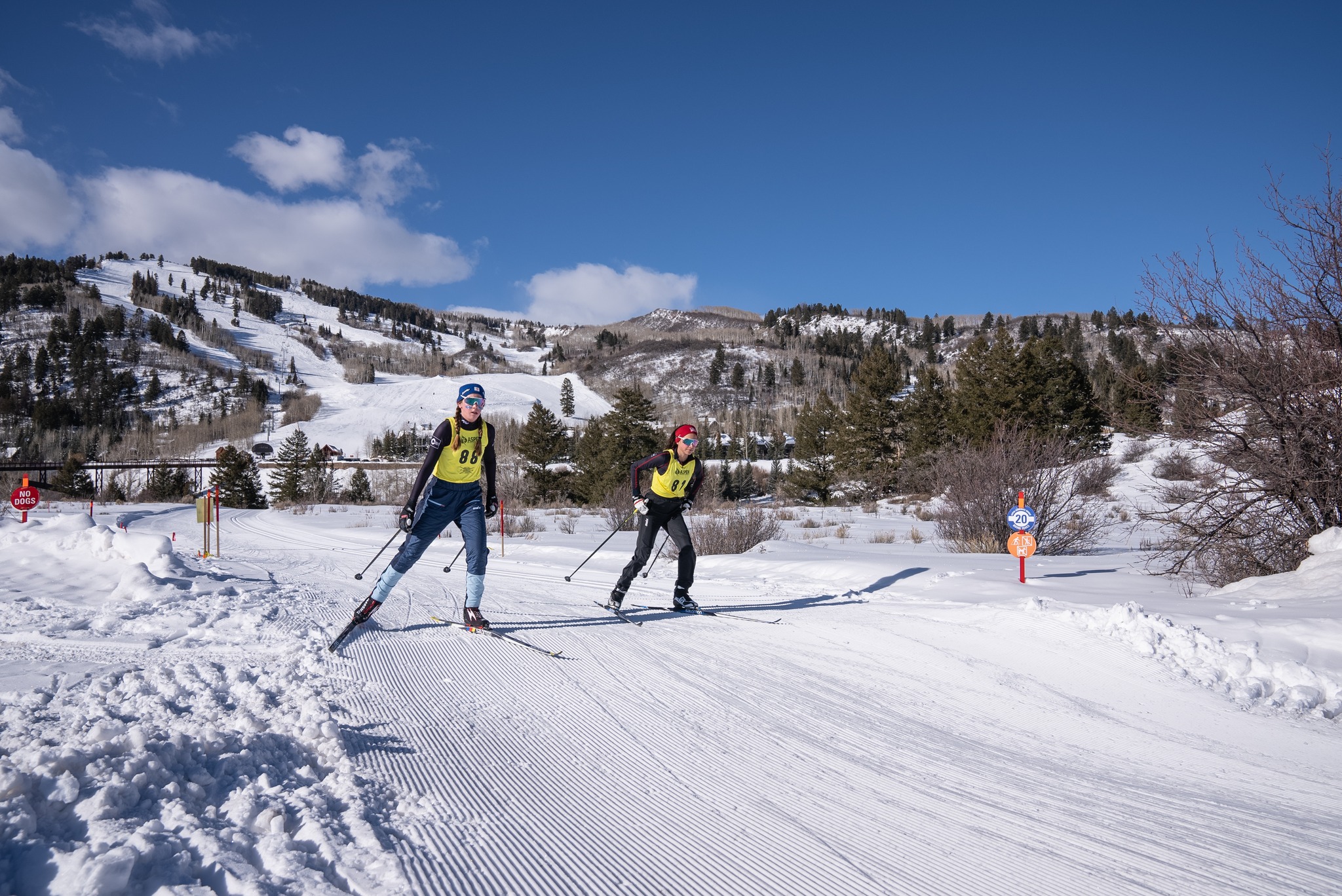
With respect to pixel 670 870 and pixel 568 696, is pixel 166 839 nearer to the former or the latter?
pixel 670 870

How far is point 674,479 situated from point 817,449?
37.9 m

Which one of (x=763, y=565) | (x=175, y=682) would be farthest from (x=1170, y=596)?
(x=175, y=682)

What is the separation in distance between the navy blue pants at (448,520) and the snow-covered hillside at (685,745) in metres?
0.78

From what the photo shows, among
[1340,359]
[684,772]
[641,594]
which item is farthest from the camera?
[641,594]

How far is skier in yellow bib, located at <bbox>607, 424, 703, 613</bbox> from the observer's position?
7.80m

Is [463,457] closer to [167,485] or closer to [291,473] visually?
[291,473]

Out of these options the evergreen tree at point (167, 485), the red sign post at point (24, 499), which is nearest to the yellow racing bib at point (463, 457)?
the red sign post at point (24, 499)

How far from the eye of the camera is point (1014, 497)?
512 inches

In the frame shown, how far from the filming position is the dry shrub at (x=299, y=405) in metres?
101

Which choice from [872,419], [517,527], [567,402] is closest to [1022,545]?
[517,527]

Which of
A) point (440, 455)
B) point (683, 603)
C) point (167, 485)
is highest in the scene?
point (440, 455)

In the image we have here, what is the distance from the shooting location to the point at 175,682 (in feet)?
13.3

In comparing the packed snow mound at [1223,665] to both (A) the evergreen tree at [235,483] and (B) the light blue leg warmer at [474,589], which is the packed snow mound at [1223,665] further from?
(A) the evergreen tree at [235,483]

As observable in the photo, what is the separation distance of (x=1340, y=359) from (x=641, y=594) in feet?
26.2
